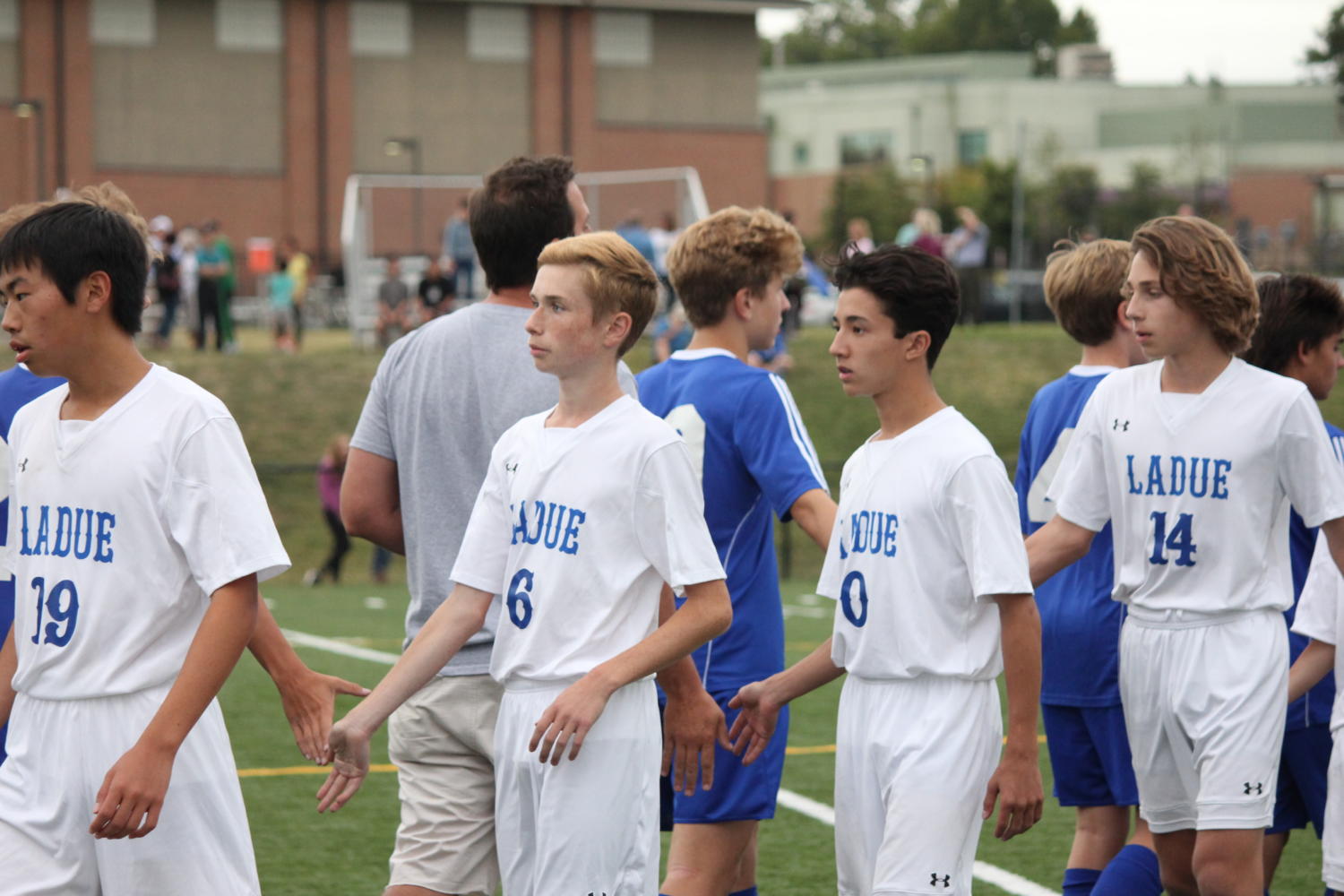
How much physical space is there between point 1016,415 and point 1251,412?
2203 cm

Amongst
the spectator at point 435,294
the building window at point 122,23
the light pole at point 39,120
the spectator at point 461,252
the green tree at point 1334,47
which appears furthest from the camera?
the green tree at point 1334,47

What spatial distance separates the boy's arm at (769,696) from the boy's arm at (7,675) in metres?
1.59

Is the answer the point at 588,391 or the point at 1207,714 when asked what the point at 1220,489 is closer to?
the point at 1207,714

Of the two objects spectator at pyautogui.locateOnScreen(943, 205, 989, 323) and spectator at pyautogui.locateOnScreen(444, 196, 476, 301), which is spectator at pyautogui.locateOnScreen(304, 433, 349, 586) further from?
spectator at pyautogui.locateOnScreen(943, 205, 989, 323)

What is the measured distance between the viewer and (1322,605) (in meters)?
4.86

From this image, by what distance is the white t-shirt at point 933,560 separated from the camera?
3.98 metres

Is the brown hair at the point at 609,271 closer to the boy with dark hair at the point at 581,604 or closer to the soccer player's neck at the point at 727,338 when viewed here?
the boy with dark hair at the point at 581,604

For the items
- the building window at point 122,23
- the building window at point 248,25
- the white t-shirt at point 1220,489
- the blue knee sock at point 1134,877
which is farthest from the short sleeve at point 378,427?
the building window at point 248,25

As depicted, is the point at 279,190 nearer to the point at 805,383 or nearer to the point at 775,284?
the point at 805,383

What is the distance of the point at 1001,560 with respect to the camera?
12.9 feet

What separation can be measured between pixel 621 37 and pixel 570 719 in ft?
157

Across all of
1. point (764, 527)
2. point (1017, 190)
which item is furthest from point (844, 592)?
point (1017, 190)

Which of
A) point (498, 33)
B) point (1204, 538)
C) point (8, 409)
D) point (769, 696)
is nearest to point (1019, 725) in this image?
point (769, 696)

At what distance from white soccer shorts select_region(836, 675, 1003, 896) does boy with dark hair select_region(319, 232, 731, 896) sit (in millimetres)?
502
